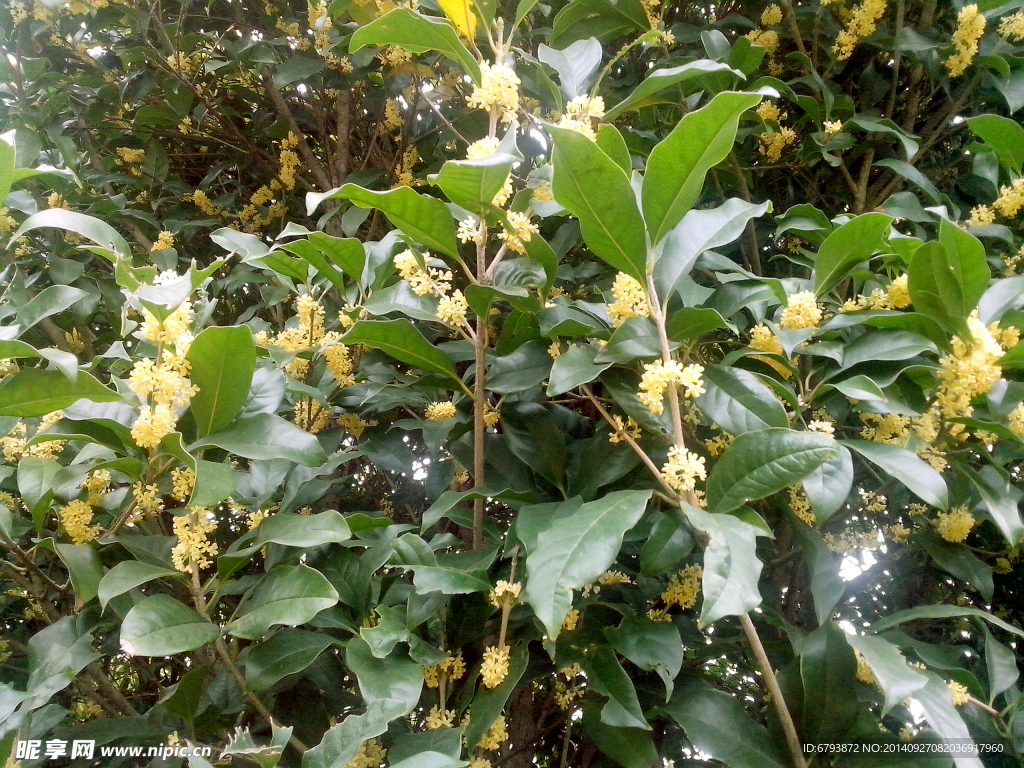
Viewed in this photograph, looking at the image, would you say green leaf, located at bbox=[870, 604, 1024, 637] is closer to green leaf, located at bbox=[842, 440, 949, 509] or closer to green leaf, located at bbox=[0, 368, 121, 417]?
green leaf, located at bbox=[842, 440, 949, 509]

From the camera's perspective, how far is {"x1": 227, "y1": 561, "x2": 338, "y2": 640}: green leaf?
819 mm

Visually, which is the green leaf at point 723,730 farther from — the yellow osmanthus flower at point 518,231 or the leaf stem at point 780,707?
the yellow osmanthus flower at point 518,231

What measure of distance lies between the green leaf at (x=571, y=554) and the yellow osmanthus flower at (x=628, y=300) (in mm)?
256

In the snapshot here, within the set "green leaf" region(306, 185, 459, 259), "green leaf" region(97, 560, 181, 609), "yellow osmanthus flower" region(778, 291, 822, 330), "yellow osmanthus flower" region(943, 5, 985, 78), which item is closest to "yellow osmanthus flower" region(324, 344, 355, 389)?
"green leaf" region(306, 185, 459, 259)

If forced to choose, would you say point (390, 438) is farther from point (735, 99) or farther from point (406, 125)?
point (406, 125)

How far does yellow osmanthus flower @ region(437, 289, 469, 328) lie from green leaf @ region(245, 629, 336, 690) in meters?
0.48

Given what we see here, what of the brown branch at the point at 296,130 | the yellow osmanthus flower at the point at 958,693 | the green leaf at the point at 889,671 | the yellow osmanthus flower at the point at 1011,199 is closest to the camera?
the green leaf at the point at 889,671

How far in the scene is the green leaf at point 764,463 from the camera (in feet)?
2.44

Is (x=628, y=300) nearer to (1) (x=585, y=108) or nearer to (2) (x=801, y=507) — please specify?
(1) (x=585, y=108)

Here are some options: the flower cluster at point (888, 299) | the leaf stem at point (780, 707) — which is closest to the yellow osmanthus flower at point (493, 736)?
the leaf stem at point (780, 707)

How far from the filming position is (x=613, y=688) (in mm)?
892

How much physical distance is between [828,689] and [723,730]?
16 centimetres

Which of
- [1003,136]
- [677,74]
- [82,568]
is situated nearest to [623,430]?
[677,74]

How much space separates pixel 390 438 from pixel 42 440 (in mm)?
564
